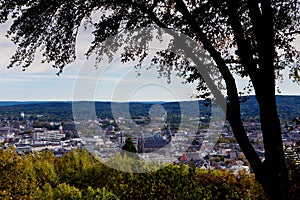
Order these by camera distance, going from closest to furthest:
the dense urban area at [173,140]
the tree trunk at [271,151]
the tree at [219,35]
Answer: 1. the tree trunk at [271,151]
2. the tree at [219,35]
3. the dense urban area at [173,140]

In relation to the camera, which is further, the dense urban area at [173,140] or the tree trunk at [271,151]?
the dense urban area at [173,140]

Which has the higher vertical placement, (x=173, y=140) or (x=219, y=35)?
(x=219, y=35)

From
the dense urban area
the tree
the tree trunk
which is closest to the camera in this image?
the tree trunk

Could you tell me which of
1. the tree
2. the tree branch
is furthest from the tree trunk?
the tree branch

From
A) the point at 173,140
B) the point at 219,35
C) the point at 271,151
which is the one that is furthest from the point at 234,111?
the point at 173,140

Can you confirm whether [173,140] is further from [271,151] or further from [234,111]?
[271,151]

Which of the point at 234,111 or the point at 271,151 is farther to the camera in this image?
the point at 234,111

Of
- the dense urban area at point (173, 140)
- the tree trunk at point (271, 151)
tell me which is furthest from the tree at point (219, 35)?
the dense urban area at point (173, 140)

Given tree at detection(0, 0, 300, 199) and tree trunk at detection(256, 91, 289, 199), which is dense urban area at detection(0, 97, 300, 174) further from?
tree at detection(0, 0, 300, 199)

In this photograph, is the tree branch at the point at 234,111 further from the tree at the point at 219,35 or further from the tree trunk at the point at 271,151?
the tree trunk at the point at 271,151
